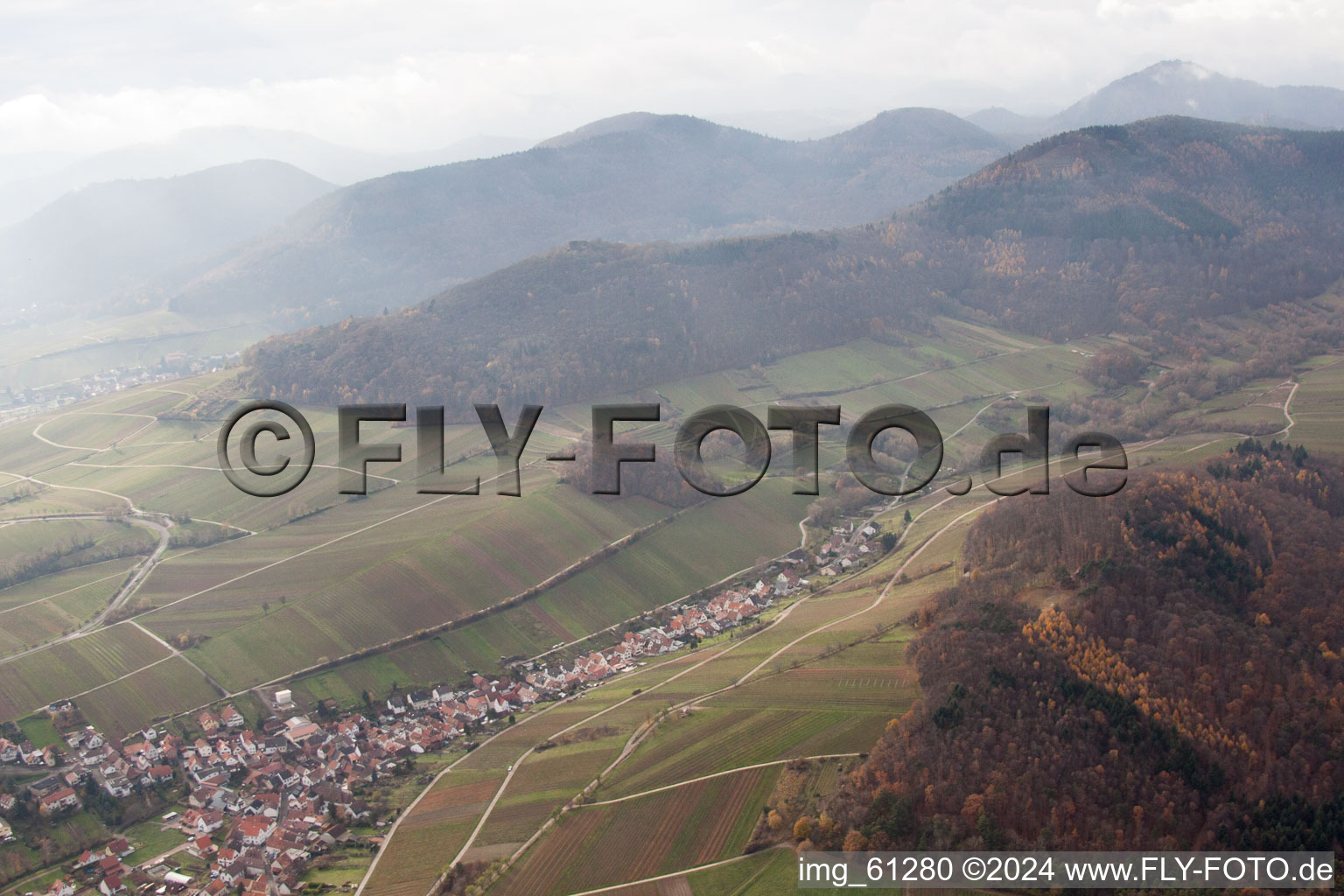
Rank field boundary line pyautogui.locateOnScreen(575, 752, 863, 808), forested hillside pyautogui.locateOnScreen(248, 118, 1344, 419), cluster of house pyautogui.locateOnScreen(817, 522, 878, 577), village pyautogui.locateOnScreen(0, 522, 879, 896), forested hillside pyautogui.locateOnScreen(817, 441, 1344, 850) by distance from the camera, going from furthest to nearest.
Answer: forested hillside pyautogui.locateOnScreen(248, 118, 1344, 419), cluster of house pyautogui.locateOnScreen(817, 522, 878, 577), field boundary line pyautogui.locateOnScreen(575, 752, 863, 808), village pyautogui.locateOnScreen(0, 522, 879, 896), forested hillside pyautogui.locateOnScreen(817, 441, 1344, 850)

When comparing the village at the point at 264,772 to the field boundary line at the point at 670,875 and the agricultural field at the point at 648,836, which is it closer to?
the agricultural field at the point at 648,836

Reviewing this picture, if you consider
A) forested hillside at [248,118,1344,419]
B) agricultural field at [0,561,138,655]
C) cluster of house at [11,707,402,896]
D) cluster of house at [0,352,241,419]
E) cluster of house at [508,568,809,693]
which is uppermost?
forested hillside at [248,118,1344,419]

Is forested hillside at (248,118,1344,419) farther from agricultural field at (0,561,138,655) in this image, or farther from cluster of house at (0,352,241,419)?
agricultural field at (0,561,138,655)

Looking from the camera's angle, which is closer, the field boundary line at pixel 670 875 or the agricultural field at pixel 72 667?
the field boundary line at pixel 670 875

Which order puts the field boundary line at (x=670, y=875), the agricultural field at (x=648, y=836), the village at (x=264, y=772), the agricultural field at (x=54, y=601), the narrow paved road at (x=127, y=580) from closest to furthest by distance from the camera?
1. the field boundary line at (x=670, y=875)
2. the agricultural field at (x=648, y=836)
3. the village at (x=264, y=772)
4. the narrow paved road at (x=127, y=580)
5. the agricultural field at (x=54, y=601)

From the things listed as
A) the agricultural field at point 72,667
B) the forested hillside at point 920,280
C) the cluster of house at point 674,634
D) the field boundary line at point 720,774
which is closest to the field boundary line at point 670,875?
the field boundary line at point 720,774

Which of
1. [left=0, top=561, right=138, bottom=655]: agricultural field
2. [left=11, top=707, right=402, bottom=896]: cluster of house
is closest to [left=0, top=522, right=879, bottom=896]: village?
[left=11, top=707, right=402, bottom=896]: cluster of house

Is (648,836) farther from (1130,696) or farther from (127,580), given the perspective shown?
(127,580)
